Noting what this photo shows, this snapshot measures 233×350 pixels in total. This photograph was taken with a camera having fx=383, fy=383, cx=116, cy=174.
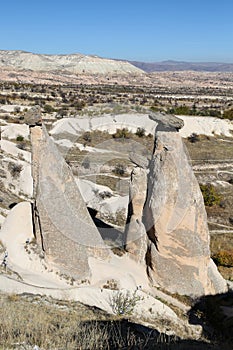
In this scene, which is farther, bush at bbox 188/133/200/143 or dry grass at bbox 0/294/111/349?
bush at bbox 188/133/200/143

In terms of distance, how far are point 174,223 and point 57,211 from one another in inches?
112

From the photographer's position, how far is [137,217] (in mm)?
10305

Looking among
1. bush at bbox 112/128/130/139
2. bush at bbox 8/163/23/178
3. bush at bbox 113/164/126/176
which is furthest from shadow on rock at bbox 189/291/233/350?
bush at bbox 112/128/130/139

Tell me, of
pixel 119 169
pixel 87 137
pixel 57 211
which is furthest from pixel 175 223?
pixel 87 137

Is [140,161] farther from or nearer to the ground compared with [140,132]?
farther from the ground

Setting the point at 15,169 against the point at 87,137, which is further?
the point at 87,137

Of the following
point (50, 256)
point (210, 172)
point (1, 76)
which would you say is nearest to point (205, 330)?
point (50, 256)

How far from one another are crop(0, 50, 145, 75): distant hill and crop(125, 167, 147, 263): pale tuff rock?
449ft

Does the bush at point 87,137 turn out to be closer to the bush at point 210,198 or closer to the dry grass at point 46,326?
the bush at point 210,198

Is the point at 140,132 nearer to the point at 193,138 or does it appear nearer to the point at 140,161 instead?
the point at 193,138

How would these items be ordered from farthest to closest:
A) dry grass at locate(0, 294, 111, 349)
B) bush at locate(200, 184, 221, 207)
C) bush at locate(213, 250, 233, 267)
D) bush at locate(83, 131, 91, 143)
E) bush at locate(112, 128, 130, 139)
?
bush at locate(112, 128, 130, 139)
bush at locate(83, 131, 91, 143)
bush at locate(200, 184, 221, 207)
bush at locate(213, 250, 233, 267)
dry grass at locate(0, 294, 111, 349)

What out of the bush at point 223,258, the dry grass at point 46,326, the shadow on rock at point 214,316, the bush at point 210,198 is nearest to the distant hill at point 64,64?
the bush at point 210,198

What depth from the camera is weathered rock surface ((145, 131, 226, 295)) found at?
9.16 m

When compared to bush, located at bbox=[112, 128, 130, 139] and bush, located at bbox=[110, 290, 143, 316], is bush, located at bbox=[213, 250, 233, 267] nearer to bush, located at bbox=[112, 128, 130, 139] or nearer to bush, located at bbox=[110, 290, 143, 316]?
bush, located at bbox=[110, 290, 143, 316]
